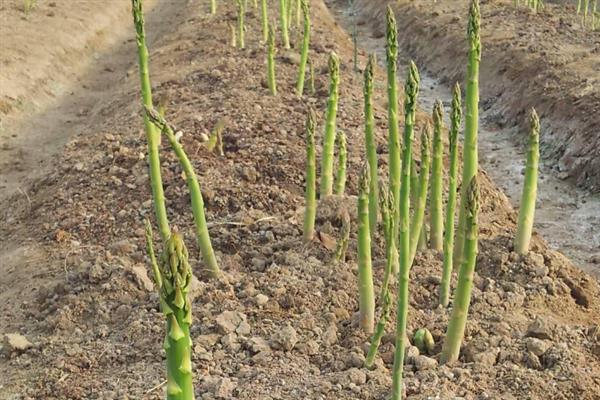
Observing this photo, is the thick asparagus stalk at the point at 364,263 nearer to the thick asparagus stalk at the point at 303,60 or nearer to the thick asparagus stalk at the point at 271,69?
the thick asparagus stalk at the point at 303,60

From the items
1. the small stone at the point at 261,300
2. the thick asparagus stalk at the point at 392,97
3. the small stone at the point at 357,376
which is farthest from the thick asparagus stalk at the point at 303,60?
the small stone at the point at 357,376

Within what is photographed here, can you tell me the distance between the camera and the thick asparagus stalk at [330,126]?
4.62m

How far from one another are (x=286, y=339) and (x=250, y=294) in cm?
51

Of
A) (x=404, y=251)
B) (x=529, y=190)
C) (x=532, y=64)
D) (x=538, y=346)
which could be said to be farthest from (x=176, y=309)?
(x=532, y=64)

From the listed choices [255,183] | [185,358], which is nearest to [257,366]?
[185,358]

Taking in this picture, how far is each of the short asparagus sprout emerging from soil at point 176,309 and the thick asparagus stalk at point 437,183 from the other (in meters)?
1.87

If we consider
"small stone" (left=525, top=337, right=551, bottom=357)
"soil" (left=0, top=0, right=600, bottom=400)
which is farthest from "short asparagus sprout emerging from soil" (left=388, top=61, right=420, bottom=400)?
"small stone" (left=525, top=337, right=551, bottom=357)

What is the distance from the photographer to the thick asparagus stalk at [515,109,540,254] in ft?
14.4

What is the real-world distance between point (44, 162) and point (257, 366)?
5.15m

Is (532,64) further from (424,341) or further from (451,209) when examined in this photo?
(424,341)

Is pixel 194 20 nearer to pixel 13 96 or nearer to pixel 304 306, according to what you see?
pixel 13 96

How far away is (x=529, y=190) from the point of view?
4520 millimetres

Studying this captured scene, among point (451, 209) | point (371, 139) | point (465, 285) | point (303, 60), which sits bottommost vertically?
point (465, 285)

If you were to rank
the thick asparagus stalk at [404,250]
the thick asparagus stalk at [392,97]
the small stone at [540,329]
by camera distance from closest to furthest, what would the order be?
the thick asparagus stalk at [404,250]
the thick asparagus stalk at [392,97]
the small stone at [540,329]
